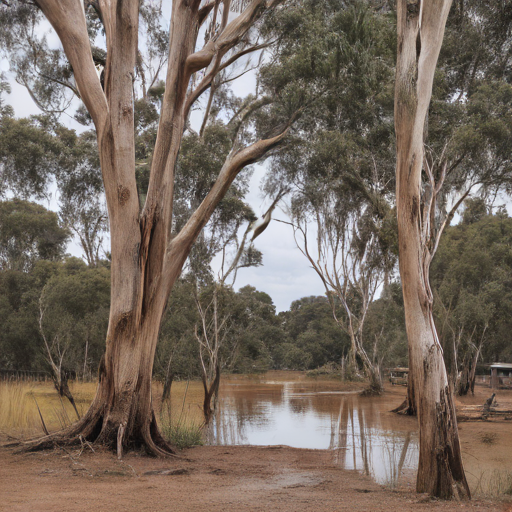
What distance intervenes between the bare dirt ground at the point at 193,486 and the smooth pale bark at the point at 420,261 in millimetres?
317

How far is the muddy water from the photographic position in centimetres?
672

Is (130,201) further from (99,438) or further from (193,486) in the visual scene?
(193,486)

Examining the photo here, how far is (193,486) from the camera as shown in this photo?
4555mm

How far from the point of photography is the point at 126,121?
6.93m

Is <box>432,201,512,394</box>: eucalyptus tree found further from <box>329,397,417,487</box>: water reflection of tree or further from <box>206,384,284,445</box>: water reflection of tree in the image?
<box>329,397,417,487</box>: water reflection of tree

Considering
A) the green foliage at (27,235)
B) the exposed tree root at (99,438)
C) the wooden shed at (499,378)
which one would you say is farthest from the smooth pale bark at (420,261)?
the green foliage at (27,235)

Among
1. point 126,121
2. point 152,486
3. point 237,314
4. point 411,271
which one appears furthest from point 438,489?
point 237,314

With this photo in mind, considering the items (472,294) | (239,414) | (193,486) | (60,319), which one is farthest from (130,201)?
(472,294)

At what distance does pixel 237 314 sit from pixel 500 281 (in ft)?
34.3

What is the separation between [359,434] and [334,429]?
0.66m

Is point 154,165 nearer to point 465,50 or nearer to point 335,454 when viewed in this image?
point 335,454

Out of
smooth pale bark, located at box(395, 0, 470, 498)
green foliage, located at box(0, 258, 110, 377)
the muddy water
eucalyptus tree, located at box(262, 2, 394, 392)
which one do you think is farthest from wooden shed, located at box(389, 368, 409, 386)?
smooth pale bark, located at box(395, 0, 470, 498)

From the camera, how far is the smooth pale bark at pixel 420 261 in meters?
4.34

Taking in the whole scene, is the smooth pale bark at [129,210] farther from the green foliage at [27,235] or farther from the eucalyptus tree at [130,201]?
the green foliage at [27,235]
